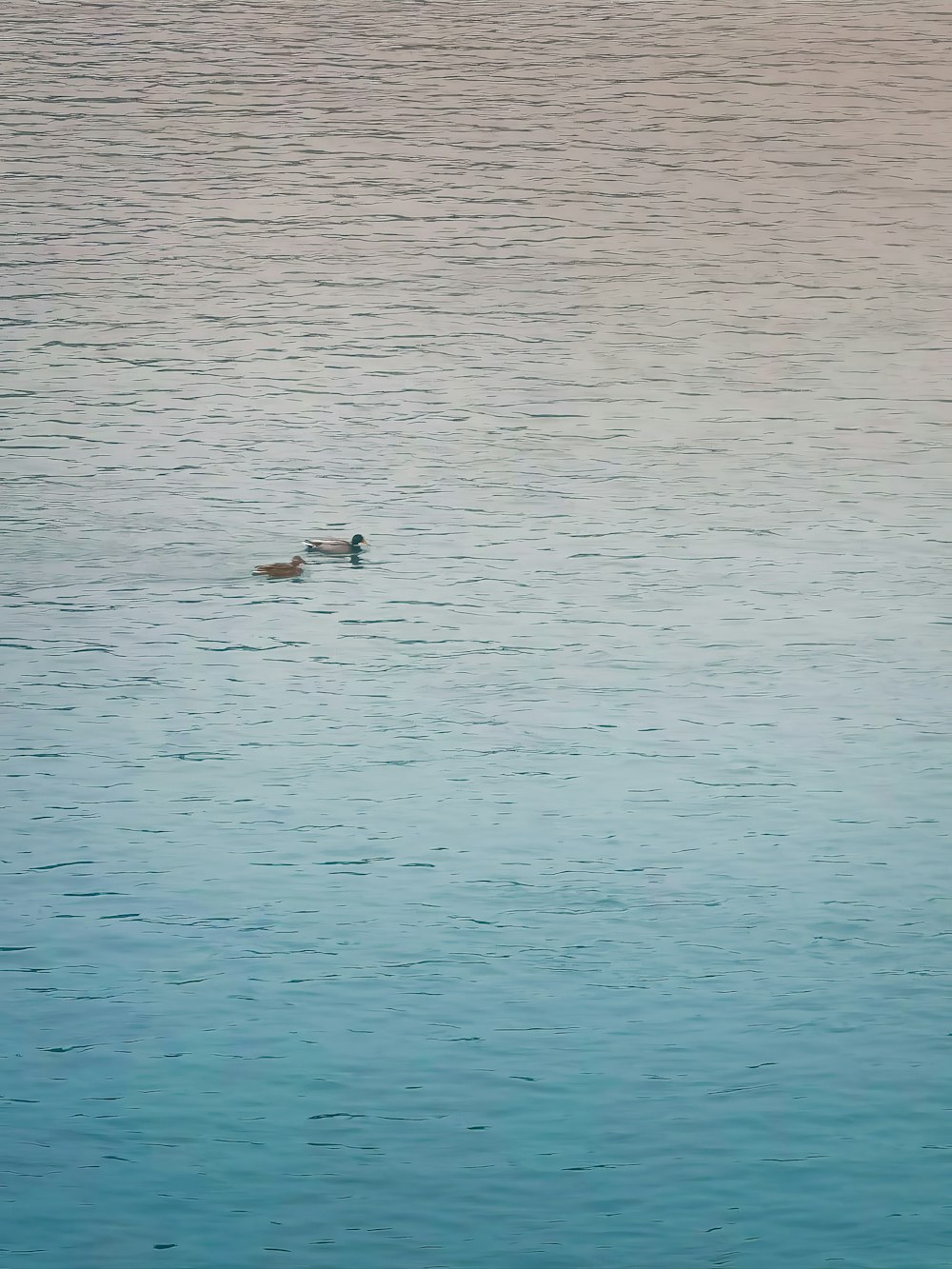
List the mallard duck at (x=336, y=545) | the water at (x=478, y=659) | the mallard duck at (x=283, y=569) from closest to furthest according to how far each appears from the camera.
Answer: the water at (x=478, y=659) < the mallard duck at (x=283, y=569) < the mallard duck at (x=336, y=545)

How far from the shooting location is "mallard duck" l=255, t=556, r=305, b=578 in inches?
785

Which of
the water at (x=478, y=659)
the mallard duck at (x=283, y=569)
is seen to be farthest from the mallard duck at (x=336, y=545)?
the mallard duck at (x=283, y=569)

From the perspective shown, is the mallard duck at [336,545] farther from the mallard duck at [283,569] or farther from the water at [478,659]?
the mallard duck at [283,569]

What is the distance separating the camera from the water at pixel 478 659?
399 inches

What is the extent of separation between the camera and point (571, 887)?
1338 cm

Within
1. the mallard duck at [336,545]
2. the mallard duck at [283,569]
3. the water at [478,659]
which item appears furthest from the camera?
the mallard duck at [336,545]

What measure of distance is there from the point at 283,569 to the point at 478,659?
119 inches

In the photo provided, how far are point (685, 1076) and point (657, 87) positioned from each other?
30.0m

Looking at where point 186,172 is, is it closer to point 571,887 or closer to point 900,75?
point 900,75

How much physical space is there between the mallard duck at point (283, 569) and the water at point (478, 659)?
7.0 inches

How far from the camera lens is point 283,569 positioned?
20.0 m

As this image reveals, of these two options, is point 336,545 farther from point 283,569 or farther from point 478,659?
point 478,659

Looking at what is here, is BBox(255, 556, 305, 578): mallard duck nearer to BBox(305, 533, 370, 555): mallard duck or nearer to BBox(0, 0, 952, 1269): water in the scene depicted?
BBox(0, 0, 952, 1269): water

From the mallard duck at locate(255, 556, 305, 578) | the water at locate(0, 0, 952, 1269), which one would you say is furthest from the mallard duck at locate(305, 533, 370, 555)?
the mallard duck at locate(255, 556, 305, 578)
